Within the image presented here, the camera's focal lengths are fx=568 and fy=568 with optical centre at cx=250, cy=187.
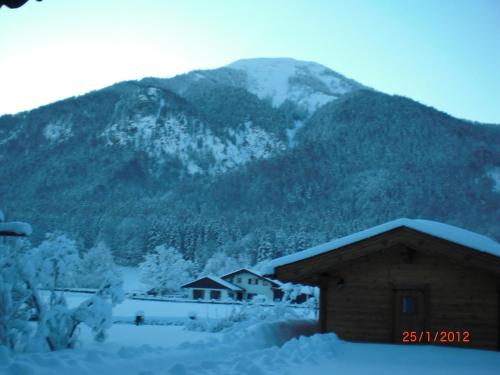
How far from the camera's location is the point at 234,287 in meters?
64.2

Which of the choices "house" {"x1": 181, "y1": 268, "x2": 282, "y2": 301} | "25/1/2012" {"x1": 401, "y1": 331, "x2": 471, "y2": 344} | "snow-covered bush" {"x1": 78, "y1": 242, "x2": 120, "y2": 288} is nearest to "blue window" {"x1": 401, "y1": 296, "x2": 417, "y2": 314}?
"25/1/2012" {"x1": 401, "y1": 331, "x2": 471, "y2": 344}

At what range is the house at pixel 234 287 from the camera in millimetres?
63344

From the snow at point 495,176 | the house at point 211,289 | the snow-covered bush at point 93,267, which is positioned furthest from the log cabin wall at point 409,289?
the snow at point 495,176

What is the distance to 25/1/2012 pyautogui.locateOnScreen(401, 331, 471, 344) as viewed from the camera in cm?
1286

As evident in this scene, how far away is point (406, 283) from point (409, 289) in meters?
0.15

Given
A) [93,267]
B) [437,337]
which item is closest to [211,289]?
[93,267]

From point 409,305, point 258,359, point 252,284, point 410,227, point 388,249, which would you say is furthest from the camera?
point 252,284

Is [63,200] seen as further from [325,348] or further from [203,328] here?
[325,348]

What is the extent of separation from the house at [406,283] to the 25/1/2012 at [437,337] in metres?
0.02

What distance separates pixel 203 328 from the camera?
25641mm

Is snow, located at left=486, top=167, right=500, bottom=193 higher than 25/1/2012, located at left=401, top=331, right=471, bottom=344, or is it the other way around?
snow, located at left=486, top=167, right=500, bottom=193

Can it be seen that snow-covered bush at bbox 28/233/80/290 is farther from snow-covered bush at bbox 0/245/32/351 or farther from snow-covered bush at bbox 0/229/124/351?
snow-covered bush at bbox 0/245/32/351

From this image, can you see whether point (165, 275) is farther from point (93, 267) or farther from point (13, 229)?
point (13, 229)

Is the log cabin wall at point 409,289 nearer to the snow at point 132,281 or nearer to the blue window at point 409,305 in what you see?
the blue window at point 409,305
